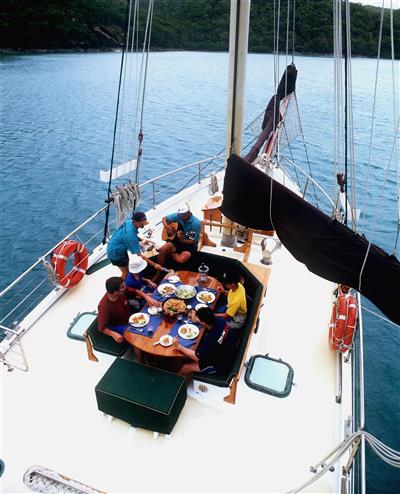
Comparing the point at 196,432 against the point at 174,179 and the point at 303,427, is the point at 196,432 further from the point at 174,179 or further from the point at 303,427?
the point at 174,179

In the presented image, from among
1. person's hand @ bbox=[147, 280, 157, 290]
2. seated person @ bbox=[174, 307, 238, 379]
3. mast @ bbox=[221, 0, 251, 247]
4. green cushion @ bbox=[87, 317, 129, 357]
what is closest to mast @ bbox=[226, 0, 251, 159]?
mast @ bbox=[221, 0, 251, 247]

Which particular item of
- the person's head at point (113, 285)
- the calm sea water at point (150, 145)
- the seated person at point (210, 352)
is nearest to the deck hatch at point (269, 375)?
the seated person at point (210, 352)

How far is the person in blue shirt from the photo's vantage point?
601cm

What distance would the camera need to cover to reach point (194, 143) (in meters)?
25.0

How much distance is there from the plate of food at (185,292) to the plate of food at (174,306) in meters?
0.16

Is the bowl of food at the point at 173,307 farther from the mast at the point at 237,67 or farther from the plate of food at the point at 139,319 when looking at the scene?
the mast at the point at 237,67

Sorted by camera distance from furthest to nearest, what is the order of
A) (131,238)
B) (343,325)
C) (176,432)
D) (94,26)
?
(94,26), (131,238), (343,325), (176,432)

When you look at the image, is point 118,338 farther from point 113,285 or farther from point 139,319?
point 113,285

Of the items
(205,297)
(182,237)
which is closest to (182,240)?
(182,237)

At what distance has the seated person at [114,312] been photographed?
4.73m

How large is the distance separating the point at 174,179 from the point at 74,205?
5.92 metres

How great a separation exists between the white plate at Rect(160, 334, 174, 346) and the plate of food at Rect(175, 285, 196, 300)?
33.2 inches

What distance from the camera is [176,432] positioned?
4.33m

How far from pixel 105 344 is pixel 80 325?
942mm
